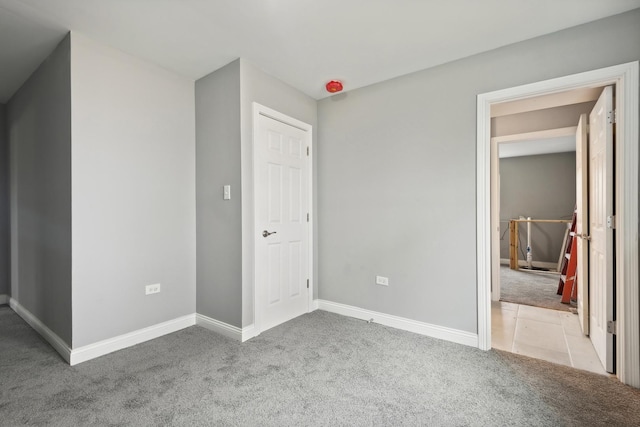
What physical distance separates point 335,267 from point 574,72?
266cm

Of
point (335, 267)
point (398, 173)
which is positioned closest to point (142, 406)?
point (335, 267)

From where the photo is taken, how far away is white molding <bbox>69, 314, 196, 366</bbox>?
228 centimetres

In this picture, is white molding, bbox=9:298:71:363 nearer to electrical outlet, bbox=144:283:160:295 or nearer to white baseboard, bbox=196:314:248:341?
electrical outlet, bbox=144:283:160:295

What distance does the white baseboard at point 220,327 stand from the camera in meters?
2.66

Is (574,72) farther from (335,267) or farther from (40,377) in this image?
(40,377)

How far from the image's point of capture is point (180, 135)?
2.97m

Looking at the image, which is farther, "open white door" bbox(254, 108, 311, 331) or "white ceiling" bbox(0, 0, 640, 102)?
"open white door" bbox(254, 108, 311, 331)

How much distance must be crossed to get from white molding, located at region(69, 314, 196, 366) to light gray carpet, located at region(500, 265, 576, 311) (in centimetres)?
390

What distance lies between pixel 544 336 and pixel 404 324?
1265 millimetres

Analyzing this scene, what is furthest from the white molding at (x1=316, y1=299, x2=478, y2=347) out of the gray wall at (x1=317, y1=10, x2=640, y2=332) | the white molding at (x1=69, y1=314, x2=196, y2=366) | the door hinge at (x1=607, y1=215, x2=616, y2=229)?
the white molding at (x1=69, y1=314, x2=196, y2=366)

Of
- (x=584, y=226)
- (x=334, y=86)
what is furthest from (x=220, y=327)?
(x=584, y=226)

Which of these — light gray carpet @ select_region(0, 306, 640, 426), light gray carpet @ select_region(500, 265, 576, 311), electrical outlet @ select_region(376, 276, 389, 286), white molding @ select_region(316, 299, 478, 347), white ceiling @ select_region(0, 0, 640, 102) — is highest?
white ceiling @ select_region(0, 0, 640, 102)

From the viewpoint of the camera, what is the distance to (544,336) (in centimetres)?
278

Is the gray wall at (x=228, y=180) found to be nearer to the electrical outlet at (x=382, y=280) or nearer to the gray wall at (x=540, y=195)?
the electrical outlet at (x=382, y=280)
